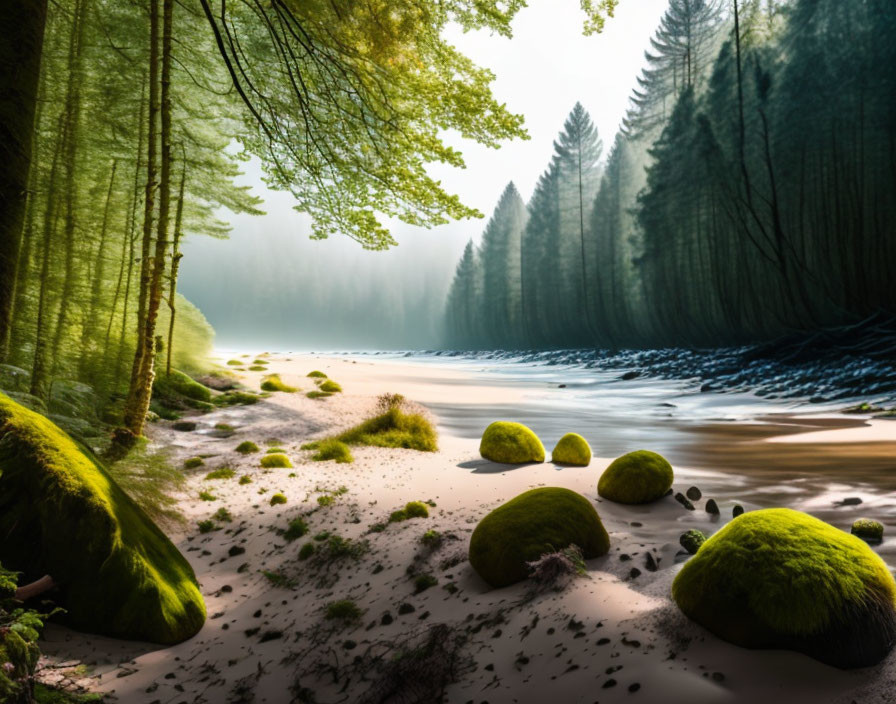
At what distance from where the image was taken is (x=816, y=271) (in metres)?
15.4

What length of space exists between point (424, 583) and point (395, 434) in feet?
13.7

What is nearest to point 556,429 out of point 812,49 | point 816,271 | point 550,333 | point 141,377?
point 141,377

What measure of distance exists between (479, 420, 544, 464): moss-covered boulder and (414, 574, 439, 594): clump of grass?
2694mm

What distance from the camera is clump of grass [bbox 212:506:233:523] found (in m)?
4.25

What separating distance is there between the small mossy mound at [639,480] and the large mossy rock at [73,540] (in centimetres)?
326

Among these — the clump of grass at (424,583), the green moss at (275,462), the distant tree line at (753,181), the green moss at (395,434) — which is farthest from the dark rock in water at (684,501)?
the distant tree line at (753,181)

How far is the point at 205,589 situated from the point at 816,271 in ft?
63.9

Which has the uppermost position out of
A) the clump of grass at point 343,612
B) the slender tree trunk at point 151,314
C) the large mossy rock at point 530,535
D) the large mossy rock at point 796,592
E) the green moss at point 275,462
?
the slender tree trunk at point 151,314

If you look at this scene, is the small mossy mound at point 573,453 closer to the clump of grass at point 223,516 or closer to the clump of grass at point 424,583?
the clump of grass at point 424,583

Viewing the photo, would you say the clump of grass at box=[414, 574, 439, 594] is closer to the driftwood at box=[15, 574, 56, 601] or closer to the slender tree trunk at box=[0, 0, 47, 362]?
the driftwood at box=[15, 574, 56, 601]

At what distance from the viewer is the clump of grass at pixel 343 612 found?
264 cm

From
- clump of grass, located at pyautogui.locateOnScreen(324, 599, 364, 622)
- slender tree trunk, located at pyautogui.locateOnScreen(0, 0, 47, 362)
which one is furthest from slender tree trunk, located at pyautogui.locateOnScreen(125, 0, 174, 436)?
clump of grass, located at pyautogui.locateOnScreen(324, 599, 364, 622)

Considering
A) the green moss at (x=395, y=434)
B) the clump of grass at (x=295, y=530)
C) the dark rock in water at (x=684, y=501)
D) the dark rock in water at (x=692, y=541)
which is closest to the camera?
the dark rock in water at (x=692, y=541)

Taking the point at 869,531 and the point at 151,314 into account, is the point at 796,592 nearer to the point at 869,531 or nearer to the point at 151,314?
the point at 869,531
